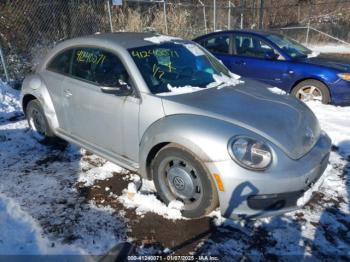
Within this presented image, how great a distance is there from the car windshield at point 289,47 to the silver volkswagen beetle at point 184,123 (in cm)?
314

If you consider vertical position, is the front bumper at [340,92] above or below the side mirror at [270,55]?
below

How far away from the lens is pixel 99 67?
12.9 feet

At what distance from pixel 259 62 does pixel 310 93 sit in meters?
1.19

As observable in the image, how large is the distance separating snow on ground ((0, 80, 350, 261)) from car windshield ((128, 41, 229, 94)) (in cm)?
121

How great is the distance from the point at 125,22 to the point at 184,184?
418 inches

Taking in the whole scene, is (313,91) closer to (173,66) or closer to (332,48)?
(173,66)

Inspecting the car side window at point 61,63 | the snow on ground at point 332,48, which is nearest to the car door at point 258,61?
the car side window at point 61,63

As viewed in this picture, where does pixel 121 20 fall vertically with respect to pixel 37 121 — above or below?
above

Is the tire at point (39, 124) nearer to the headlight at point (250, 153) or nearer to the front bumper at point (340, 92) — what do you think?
the headlight at point (250, 153)

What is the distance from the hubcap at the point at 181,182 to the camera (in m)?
3.13

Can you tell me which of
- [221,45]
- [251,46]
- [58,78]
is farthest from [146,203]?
[221,45]

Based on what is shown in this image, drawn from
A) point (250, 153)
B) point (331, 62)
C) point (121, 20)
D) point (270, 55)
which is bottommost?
point (250, 153)

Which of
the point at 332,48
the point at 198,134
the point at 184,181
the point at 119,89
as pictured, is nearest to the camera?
the point at 198,134

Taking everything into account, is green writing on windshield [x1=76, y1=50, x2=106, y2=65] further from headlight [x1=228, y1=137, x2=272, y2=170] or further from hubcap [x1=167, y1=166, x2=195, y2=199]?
headlight [x1=228, y1=137, x2=272, y2=170]
